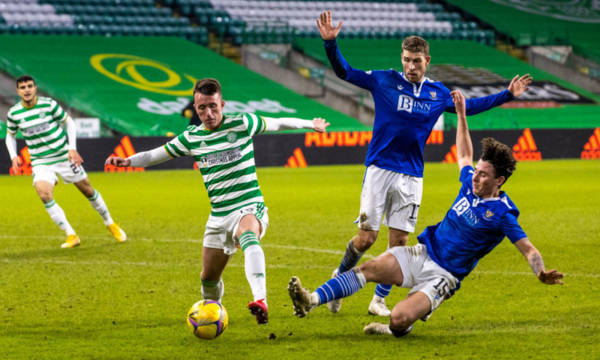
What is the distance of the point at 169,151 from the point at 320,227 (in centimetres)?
632

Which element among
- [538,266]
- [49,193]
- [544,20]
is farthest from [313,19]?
[538,266]

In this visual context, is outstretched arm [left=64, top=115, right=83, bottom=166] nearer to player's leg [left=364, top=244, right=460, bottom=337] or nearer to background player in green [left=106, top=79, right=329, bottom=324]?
background player in green [left=106, top=79, right=329, bottom=324]

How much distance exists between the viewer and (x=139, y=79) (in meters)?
31.3

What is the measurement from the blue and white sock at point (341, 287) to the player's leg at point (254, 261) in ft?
1.32

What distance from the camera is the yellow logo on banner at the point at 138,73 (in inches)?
1209

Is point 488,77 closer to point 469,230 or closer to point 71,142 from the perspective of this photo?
point 71,142

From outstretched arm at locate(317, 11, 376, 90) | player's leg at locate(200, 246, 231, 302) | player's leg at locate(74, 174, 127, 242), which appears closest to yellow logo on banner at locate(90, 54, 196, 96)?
player's leg at locate(74, 174, 127, 242)

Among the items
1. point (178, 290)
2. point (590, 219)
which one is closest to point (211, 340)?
point (178, 290)

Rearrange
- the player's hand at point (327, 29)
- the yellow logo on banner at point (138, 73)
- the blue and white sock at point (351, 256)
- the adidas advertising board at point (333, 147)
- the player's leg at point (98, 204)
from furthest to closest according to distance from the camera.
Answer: the yellow logo on banner at point (138, 73) < the adidas advertising board at point (333, 147) < the player's leg at point (98, 204) < the blue and white sock at point (351, 256) < the player's hand at point (327, 29)

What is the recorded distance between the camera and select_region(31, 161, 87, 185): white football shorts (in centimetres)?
1068

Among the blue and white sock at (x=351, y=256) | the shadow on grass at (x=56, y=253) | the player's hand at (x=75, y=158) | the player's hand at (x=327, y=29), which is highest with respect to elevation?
the player's hand at (x=327, y=29)

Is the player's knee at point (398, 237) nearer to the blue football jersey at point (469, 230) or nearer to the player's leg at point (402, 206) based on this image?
the player's leg at point (402, 206)

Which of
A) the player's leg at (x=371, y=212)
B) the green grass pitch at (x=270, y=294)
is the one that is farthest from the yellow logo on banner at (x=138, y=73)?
the player's leg at (x=371, y=212)

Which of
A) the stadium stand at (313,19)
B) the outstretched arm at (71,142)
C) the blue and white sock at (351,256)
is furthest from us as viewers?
the stadium stand at (313,19)
